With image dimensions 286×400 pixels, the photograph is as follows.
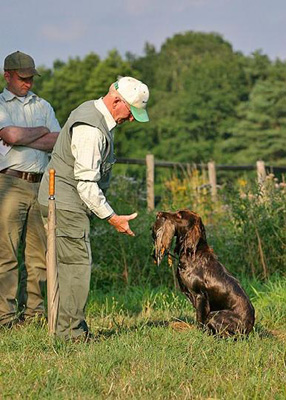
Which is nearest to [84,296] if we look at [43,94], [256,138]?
[256,138]

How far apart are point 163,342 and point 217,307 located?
29.4 inches

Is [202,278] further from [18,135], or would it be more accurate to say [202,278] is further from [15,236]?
[18,135]

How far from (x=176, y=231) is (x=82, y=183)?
1.03m

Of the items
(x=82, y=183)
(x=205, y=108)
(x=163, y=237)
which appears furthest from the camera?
(x=205, y=108)

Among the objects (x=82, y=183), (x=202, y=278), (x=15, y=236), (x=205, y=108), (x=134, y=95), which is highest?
(x=205, y=108)

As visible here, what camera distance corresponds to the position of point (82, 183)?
22.2 ft

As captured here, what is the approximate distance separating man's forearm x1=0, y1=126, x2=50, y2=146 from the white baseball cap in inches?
53.1

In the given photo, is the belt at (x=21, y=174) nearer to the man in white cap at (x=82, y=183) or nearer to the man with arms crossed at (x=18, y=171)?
the man with arms crossed at (x=18, y=171)

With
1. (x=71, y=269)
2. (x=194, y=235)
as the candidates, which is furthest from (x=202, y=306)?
(x=71, y=269)

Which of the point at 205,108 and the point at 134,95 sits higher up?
the point at 205,108

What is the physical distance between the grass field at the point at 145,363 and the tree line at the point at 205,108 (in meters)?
39.8

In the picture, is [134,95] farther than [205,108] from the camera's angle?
No

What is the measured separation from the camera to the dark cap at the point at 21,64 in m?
8.02

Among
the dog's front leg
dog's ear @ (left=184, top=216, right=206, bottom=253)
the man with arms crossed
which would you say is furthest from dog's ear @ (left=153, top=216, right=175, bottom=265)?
the man with arms crossed
